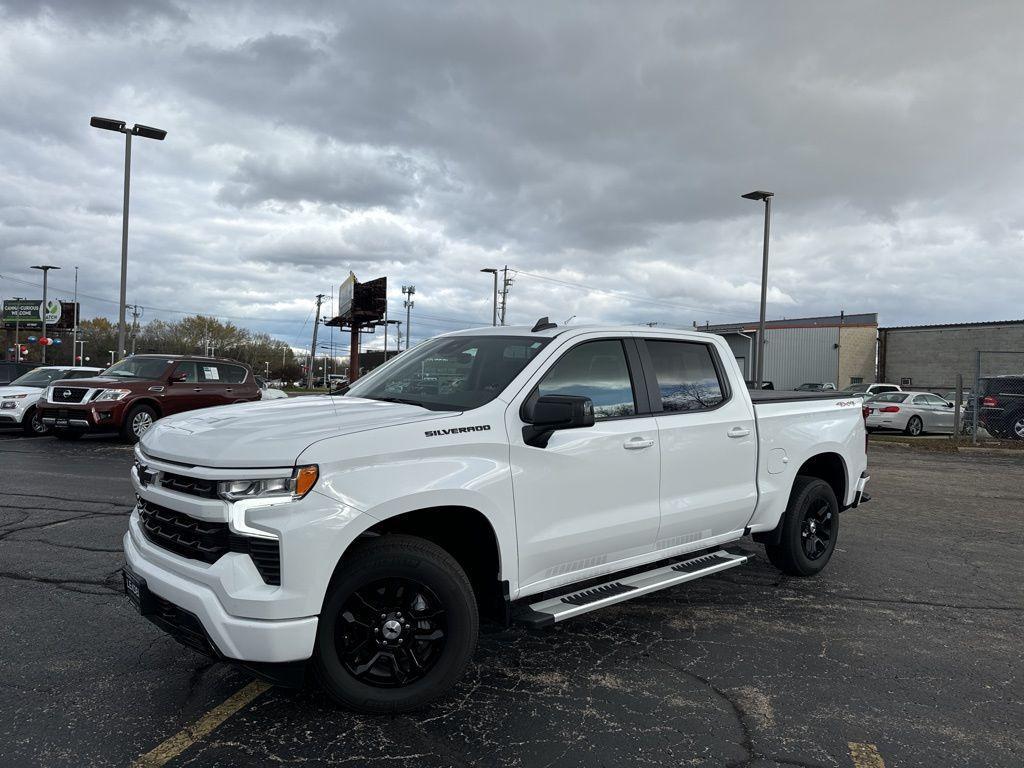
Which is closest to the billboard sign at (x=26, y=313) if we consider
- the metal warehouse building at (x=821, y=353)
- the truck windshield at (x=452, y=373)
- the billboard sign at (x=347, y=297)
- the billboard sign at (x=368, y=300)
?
the billboard sign at (x=347, y=297)

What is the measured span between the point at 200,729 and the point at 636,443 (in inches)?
99.9

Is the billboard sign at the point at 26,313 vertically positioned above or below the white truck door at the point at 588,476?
above

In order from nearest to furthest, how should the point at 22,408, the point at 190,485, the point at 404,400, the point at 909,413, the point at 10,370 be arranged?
1. the point at 190,485
2. the point at 404,400
3. the point at 22,408
4. the point at 10,370
5. the point at 909,413

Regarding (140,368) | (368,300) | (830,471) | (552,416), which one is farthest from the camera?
(368,300)

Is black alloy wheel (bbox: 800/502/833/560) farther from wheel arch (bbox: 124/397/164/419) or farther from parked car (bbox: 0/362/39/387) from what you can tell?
parked car (bbox: 0/362/39/387)

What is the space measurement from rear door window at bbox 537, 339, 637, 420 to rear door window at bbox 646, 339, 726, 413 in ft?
0.95

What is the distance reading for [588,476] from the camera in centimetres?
379

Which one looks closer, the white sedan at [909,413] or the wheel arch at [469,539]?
the wheel arch at [469,539]

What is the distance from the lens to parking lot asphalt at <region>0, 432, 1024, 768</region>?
2953 mm

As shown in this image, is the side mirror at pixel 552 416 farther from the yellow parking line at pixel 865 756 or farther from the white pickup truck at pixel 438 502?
the yellow parking line at pixel 865 756

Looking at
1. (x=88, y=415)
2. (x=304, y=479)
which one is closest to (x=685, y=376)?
(x=304, y=479)

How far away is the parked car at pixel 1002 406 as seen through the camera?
1780 cm

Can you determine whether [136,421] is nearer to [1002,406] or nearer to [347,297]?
[1002,406]

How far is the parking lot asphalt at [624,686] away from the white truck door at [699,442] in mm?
650
